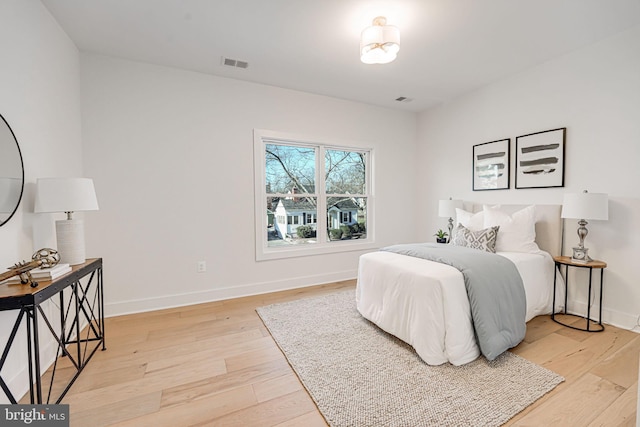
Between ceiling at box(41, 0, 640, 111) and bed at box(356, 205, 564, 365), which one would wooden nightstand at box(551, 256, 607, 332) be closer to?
bed at box(356, 205, 564, 365)

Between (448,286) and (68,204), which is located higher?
(68,204)

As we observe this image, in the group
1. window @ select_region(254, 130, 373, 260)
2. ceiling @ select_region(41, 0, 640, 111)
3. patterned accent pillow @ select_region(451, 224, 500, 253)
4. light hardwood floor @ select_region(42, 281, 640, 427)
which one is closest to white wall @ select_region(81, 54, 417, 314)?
window @ select_region(254, 130, 373, 260)

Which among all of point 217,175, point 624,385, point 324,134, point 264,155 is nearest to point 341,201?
point 324,134

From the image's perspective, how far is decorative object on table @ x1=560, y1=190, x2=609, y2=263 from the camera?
2.30m

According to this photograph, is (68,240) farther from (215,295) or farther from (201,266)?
(215,295)

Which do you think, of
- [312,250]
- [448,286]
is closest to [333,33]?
[448,286]

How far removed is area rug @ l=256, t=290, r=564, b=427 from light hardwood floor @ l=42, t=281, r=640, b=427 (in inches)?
3.4

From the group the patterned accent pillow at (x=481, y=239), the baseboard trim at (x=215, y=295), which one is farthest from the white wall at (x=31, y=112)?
the patterned accent pillow at (x=481, y=239)

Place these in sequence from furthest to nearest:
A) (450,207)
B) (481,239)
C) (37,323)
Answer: (450,207), (481,239), (37,323)

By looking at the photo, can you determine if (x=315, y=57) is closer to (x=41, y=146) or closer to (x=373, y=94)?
(x=373, y=94)

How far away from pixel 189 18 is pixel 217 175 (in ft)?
4.96

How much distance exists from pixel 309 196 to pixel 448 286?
2331mm

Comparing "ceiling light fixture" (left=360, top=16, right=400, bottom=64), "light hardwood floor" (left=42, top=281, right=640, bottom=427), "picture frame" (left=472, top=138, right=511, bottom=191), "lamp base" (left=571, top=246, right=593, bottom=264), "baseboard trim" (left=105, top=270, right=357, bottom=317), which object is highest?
"ceiling light fixture" (left=360, top=16, right=400, bottom=64)

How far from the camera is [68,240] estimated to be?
6.26 feet
